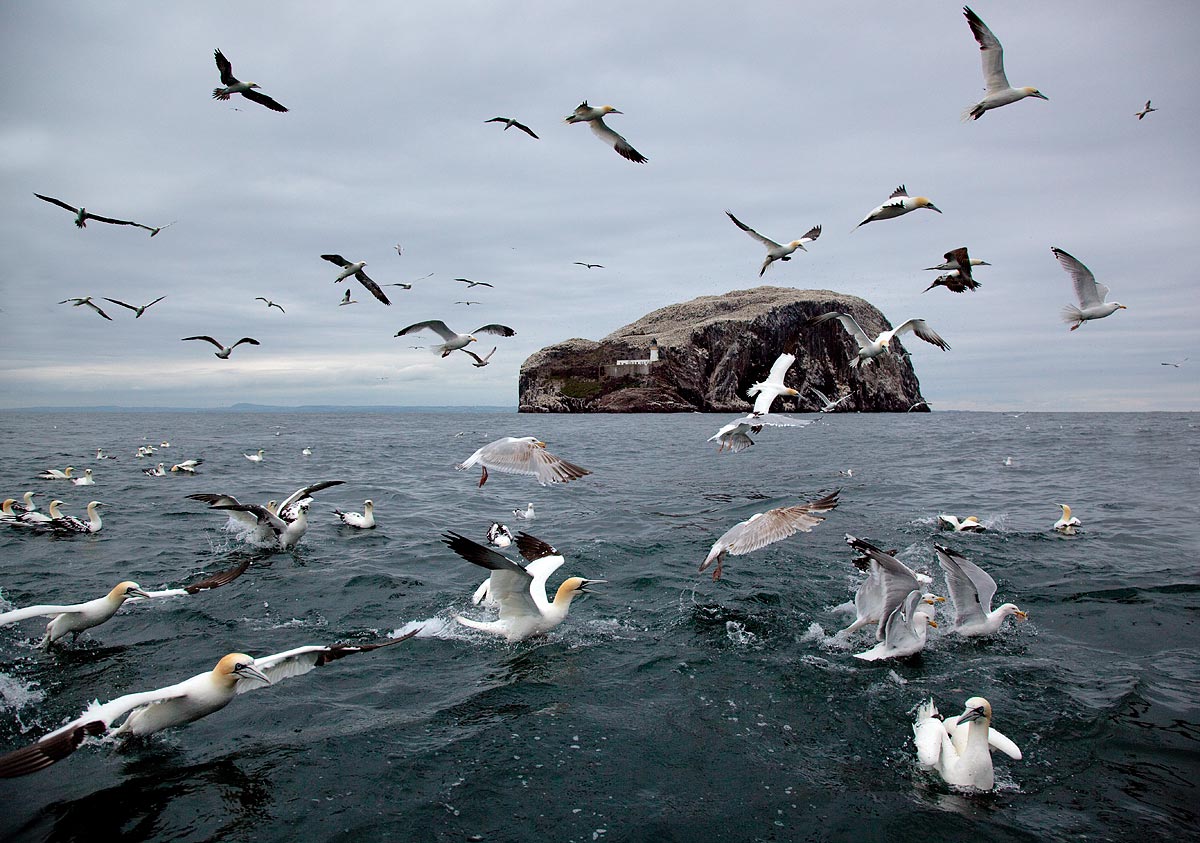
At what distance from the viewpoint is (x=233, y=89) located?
1066cm

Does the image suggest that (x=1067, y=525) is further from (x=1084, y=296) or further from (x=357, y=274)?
(x=357, y=274)

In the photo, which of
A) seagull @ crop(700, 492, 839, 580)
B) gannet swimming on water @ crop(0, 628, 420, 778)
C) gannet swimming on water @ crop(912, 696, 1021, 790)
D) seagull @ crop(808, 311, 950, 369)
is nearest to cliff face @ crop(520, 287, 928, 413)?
seagull @ crop(808, 311, 950, 369)

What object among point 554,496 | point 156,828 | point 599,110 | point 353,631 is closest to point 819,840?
point 156,828

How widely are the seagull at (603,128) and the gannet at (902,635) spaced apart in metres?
8.93

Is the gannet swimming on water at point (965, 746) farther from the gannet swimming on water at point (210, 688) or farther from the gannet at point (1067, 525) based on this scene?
the gannet at point (1067, 525)

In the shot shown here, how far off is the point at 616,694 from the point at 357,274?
10346mm

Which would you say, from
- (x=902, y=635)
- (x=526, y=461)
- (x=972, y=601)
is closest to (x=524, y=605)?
(x=526, y=461)

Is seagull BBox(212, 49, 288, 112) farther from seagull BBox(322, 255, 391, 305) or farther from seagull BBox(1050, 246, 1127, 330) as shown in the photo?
seagull BBox(1050, 246, 1127, 330)

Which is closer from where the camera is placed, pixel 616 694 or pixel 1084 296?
pixel 616 694

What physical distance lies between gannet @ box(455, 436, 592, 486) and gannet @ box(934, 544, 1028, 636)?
4.59 metres

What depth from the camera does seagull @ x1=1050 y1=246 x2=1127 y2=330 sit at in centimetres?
1053

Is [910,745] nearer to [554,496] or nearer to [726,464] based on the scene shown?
[554,496]

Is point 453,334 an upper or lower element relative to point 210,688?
upper

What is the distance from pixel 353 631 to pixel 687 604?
13.6 feet
